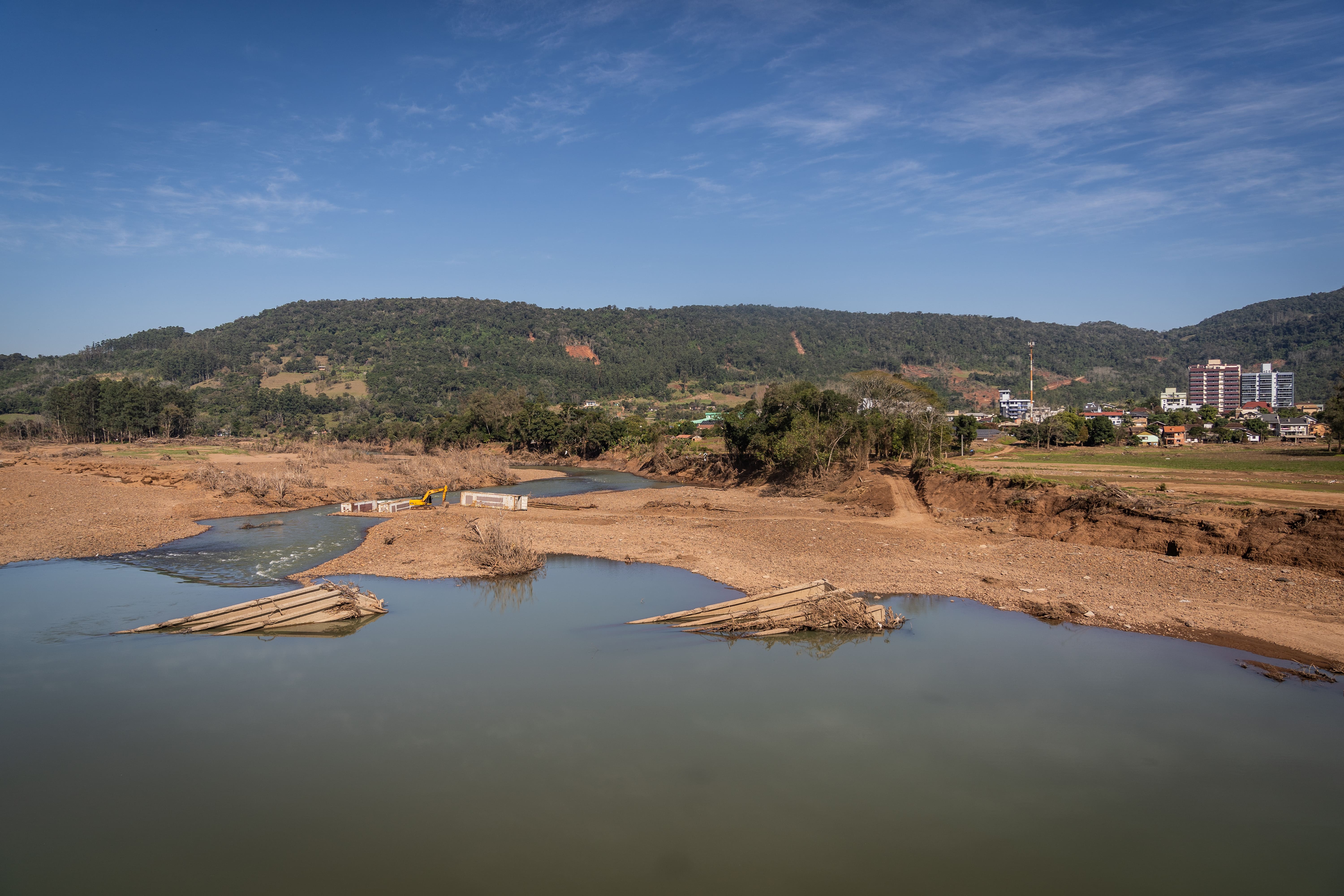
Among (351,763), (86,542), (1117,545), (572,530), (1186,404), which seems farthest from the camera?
(1186,404)

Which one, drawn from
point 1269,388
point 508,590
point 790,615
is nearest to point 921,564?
point 790,615

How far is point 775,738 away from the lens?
1009cm

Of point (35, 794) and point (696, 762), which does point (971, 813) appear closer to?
point (696, 762)

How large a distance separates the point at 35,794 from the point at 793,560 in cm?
1582

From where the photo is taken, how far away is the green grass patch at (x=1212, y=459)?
99.1ft

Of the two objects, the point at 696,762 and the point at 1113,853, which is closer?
the point at 1113,853

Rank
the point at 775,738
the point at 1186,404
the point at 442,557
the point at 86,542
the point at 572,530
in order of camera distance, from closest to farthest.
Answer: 1. the point at 775,738
2. the point at 442,557
3. the point at 86,542
4. the point at 572,530
5. the point at 1186,404

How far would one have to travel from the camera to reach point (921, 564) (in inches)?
749

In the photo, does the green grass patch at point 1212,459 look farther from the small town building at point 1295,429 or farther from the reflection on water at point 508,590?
the reflection on water at point 508,590

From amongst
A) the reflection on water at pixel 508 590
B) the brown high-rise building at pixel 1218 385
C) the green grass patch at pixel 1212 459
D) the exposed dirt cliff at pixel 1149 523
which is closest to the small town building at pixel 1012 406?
the brown high-rise building at pixel 1218 385

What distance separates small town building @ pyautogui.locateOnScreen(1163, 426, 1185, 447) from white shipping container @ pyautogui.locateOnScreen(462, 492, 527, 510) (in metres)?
59.6

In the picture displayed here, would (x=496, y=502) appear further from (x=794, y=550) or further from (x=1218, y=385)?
(x=1218, y=385)

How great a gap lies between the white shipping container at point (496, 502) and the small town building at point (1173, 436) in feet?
196

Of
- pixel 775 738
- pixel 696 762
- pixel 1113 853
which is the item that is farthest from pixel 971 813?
pixel 696 762
